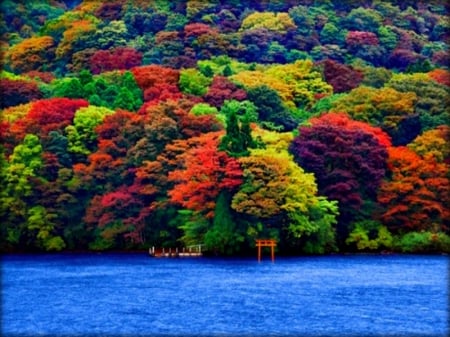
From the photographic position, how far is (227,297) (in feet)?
109

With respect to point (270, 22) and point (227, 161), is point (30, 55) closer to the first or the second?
point (270, 22)

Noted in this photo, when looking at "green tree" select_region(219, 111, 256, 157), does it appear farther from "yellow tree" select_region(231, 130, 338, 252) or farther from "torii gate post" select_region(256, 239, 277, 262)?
"torii gate post" select_region(256, 239, 277, 262)

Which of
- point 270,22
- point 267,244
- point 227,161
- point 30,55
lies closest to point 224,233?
point 267,244

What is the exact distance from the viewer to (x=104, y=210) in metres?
50.2

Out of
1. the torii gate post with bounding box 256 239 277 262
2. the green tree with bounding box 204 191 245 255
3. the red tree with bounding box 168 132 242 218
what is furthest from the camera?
the red tree with bounding box 168 132 242 218

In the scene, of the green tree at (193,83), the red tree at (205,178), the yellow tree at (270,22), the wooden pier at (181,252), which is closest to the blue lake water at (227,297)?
the wooden pier at (181,252)

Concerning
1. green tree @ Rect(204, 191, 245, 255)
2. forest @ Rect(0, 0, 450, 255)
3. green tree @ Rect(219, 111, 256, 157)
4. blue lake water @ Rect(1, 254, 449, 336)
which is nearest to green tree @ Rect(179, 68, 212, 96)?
forest @ Rect(0, 0, 450, 255)

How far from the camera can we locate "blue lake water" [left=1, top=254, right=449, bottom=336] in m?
28.3

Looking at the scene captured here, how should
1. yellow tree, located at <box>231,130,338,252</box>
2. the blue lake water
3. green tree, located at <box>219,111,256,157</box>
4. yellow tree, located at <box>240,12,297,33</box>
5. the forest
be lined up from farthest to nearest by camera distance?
1. yellow tree, located at <box>240,12,297,33</box>
2. green tree, located at <box>219,111,256,157</box>
3. the forest
4. yellow tree, located at <box>231,130,338,252</box>
5. the blue lake water

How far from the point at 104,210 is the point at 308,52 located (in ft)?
111

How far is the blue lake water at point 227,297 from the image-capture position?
92.9ft

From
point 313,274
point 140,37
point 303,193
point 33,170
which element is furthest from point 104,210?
point 140,37

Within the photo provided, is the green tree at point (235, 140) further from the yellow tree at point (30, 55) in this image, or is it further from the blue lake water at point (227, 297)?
the yellow tree at point (30, 55)

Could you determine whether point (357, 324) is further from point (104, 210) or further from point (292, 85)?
point (292, 85)
